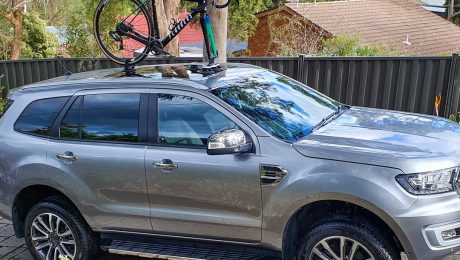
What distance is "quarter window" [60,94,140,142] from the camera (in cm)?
409

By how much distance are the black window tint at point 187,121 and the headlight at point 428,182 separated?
1.35 metres

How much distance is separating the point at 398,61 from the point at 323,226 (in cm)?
612

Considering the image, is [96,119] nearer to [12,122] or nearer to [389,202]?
[12,122]

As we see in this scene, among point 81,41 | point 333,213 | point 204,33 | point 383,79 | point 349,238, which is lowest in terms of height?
point 349,238

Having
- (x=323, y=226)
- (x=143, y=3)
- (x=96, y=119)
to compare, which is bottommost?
(x=323, y=226)

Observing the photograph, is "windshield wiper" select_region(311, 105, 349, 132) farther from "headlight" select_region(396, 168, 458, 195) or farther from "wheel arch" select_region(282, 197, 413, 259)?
"headlight" select_region(396, 168, 458, 195)

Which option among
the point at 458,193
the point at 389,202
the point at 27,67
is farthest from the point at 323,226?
the point at 27,67

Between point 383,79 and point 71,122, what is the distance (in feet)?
20.7

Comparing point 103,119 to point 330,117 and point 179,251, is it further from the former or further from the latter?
point 330,117

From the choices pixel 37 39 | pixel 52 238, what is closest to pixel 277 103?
pixel 52 238

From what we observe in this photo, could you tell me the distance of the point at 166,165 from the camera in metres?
3.82

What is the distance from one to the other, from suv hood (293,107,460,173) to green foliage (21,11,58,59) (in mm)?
23956

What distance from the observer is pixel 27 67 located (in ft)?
35.2

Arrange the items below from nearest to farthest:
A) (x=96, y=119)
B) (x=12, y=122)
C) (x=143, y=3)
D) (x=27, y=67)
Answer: (x=96, y=119) < (x=12, y=122) < (x=143, y=3) < (x=27, y=67)
